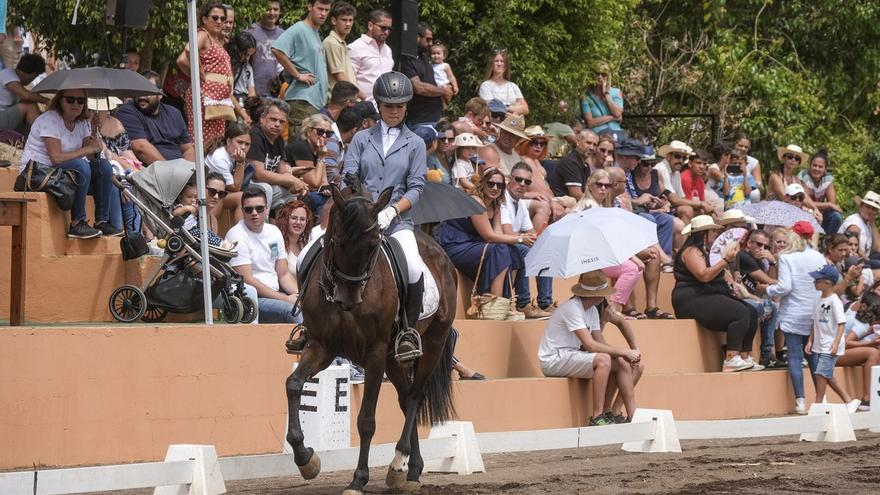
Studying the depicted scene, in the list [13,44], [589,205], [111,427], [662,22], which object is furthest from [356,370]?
[662,22]

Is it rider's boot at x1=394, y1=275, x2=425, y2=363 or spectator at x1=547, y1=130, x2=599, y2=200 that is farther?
spectator at x1=547, y1=130, x2=599, y2=200

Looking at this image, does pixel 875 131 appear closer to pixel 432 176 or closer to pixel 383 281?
pixel 432 176

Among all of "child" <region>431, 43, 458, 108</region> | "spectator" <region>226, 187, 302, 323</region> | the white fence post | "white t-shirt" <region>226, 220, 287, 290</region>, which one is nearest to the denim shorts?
"child" <region>431, 43, 458, 108</region>

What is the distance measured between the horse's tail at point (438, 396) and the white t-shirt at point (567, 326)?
126 inches

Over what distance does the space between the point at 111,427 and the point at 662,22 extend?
19246 millimetres

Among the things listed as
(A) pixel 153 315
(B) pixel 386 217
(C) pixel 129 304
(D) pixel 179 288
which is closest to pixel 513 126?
(D) pixel 179 288

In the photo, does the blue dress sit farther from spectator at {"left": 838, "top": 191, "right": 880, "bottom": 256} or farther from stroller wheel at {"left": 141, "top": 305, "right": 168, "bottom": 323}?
spectator at {"left": 838, "top": 191, "right": 880, "bottom": 256}

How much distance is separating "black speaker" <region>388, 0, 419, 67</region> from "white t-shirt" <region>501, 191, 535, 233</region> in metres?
2.66

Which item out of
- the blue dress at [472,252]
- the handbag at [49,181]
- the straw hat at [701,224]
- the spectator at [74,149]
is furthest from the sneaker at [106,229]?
the straw hat at [701,224]

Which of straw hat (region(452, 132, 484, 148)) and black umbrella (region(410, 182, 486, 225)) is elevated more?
straw hat (region(452, 132, 484, 148))

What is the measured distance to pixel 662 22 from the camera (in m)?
28.0

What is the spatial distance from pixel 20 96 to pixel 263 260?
3.53 m

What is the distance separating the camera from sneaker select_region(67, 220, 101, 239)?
1268 cm

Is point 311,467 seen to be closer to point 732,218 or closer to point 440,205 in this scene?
point 440,205
